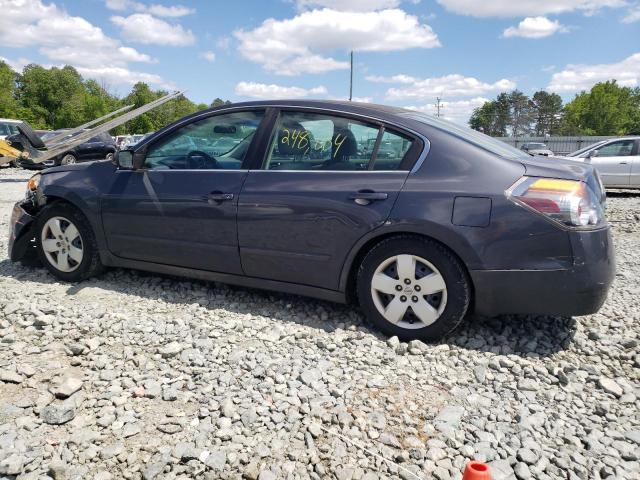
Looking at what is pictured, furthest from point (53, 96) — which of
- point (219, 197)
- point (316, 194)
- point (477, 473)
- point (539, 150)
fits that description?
point (477, 473)

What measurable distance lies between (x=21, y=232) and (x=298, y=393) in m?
3.46

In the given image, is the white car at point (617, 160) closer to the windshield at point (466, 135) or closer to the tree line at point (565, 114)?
the windshield at point (466, 135)

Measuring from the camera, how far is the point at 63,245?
4543 mm

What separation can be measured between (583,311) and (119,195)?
359 centimetres

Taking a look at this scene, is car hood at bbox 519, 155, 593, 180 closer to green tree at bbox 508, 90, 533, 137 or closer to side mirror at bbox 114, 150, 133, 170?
side mirror at bbox 114, 150, 133, 170

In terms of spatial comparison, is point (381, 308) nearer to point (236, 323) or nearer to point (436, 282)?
point (436, 282)

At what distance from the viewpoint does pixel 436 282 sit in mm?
3223

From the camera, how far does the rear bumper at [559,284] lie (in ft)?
9.86

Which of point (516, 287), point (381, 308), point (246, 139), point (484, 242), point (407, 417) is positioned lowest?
point (407, 417)

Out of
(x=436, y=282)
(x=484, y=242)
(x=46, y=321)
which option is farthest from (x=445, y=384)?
(x=46, y=321)

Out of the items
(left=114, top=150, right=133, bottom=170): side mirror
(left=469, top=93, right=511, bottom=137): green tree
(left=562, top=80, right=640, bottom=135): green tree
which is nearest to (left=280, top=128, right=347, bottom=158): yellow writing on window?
(left=114, top=150, right=133, bottom=170): side mirror

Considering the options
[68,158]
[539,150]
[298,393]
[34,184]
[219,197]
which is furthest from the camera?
[68,158]

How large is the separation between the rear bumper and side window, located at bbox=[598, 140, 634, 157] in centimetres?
1098

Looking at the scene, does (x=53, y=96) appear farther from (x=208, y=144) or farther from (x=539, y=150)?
(x=208, y=144)
